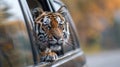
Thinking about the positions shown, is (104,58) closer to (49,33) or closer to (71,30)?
(71,30)

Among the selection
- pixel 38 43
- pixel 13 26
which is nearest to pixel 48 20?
pixel 38 43

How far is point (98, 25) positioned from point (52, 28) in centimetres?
2194

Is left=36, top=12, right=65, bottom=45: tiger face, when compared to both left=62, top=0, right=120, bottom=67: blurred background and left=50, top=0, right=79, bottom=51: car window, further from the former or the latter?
left=62, top=0, right=120, bottom=67: blurred background

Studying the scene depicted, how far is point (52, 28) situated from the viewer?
3.77 meters

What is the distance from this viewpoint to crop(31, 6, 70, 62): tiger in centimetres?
378

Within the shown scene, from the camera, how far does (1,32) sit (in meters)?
3.20

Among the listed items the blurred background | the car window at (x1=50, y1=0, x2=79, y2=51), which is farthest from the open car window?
the blurred background

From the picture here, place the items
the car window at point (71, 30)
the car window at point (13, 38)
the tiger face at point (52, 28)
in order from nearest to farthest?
the car window at point (13, 38), the tiger face at point (52, 28), the car window at point (71, 30)

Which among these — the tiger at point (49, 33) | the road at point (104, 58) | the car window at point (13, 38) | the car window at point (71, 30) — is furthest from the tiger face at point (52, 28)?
the road at point (104, 58)

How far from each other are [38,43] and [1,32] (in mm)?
650

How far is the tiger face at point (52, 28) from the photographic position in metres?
3.78

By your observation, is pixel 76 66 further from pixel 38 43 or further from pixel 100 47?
pixel 100 47

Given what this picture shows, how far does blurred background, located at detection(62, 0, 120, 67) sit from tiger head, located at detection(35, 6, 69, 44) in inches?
706

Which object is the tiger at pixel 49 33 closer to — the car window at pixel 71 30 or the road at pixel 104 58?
the car window at pixel 71 30
